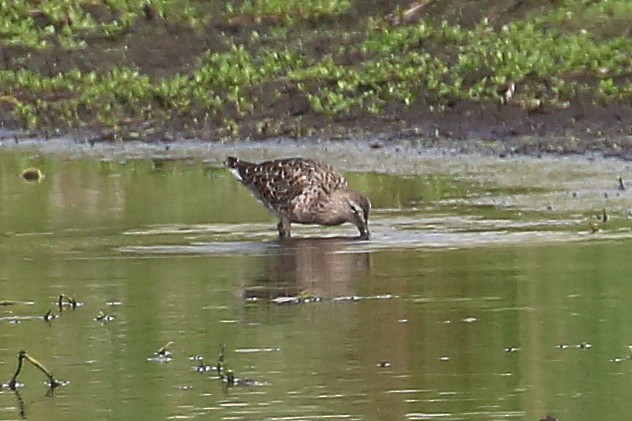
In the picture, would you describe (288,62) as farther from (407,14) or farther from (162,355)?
(162,355)

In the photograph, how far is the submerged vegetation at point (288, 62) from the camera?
17.6m

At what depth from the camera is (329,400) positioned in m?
7.80

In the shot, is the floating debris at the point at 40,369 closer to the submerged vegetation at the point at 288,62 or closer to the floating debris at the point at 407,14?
the submerged vegetation at the point at 288,62

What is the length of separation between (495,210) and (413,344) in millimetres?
4489

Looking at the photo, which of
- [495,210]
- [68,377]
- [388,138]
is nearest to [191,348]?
[68,377]

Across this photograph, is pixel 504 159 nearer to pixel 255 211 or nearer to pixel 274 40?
pixel 255 211

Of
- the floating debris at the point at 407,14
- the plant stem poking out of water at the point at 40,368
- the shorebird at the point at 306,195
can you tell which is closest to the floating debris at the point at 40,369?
the plant stem poking out of water at the point at 40,368

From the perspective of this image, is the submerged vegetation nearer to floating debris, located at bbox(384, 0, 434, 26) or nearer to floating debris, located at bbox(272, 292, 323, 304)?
floating debris, located at bbox(384, 0, 434, 26)

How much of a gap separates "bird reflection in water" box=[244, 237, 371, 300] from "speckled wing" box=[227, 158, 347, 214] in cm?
27

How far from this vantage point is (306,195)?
12805mm

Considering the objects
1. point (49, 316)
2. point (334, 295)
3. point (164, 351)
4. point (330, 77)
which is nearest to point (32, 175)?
point (330, 77)

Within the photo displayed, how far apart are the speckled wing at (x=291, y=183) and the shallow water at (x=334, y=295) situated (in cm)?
20

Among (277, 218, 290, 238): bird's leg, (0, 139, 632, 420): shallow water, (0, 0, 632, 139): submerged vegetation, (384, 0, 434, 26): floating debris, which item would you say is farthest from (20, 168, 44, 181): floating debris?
(384, 0, 434, 26): floating debris

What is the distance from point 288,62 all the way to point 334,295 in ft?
29.3
